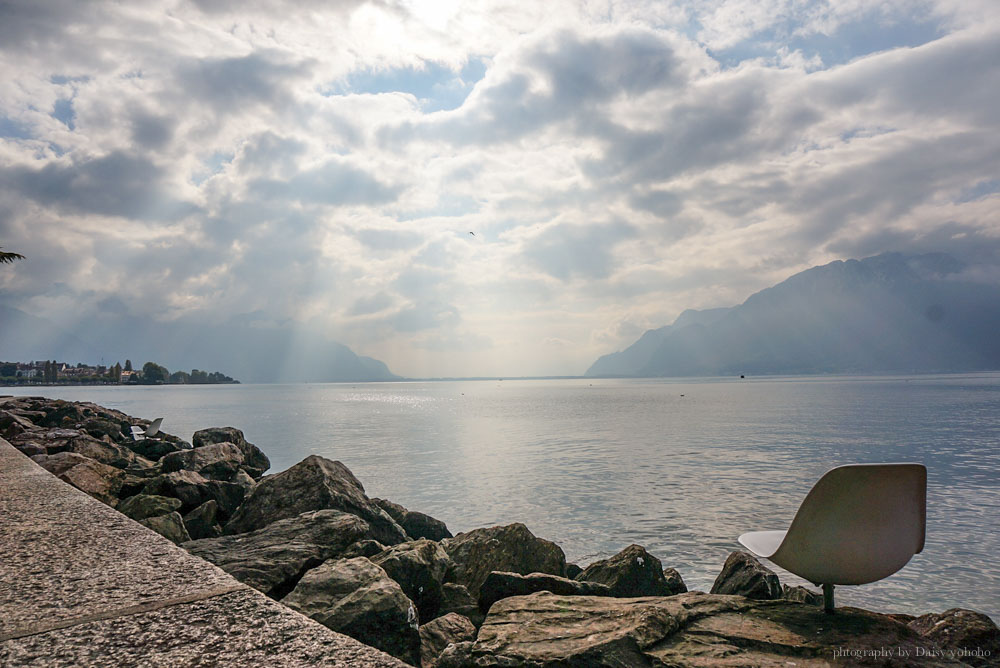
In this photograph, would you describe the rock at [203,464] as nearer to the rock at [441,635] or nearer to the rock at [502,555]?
the rock at [502,555]

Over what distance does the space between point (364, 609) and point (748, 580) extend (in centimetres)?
412

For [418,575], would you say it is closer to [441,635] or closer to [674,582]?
[441,635]

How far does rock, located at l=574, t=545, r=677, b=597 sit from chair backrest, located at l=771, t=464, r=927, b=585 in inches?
130

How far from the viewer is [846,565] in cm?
379

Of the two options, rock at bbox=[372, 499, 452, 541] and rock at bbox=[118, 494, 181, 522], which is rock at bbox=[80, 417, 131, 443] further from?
rock at bbox=[372, 499, 452, 541]

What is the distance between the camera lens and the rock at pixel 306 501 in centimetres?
805

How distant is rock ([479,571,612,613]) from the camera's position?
5.73m

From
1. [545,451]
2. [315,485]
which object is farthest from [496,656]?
[545,451]

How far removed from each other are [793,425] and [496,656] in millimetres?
37976

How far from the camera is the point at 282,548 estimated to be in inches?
232

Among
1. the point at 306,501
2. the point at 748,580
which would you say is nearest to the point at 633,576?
the point at 748,580

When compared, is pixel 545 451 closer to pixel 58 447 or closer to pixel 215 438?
pixel 215 438

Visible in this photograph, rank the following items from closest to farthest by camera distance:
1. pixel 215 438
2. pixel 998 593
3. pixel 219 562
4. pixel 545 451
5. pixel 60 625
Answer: pixel 60 625 → pixel 219 562 → pixel 998 593 → pixel 215 438 → pixel 545 451

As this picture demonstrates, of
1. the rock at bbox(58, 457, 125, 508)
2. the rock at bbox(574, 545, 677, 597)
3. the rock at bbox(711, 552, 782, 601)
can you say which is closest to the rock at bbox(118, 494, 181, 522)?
the rock at bbox(58, 457, 125, 508)
